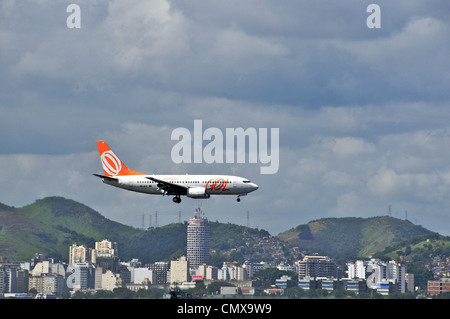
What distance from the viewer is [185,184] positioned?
16300 cm

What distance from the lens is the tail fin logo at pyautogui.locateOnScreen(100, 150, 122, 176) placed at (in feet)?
575

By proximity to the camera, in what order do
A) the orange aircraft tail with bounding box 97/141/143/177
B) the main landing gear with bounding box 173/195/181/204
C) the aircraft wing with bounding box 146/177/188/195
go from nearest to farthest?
the aircraft wing with bounding box 146/177/188/195
the main landing gear with bounding box 173/195/181/204
the orange aircraft tail with bounding box 97/141/143/177

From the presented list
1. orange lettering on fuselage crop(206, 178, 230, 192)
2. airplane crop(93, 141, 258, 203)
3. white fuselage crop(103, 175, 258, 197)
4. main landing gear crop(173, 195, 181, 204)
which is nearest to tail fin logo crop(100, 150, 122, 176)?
airplane crop(93, 141, 258, 203)

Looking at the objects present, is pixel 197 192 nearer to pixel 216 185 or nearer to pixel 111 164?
pixel 216 185

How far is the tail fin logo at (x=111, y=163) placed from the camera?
575 feet

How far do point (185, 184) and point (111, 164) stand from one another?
65.9 ft

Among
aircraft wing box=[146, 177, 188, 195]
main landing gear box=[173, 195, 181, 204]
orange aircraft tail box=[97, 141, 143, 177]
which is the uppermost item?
orange aircraft tail box=[97, 141, 143, 177]

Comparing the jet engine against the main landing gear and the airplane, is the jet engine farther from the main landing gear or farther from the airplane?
the main landing gear

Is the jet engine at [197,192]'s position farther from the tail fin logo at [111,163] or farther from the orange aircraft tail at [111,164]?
the tail fin logo at [111,163]

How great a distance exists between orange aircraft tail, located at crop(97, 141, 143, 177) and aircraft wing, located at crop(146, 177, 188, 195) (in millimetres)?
8677
